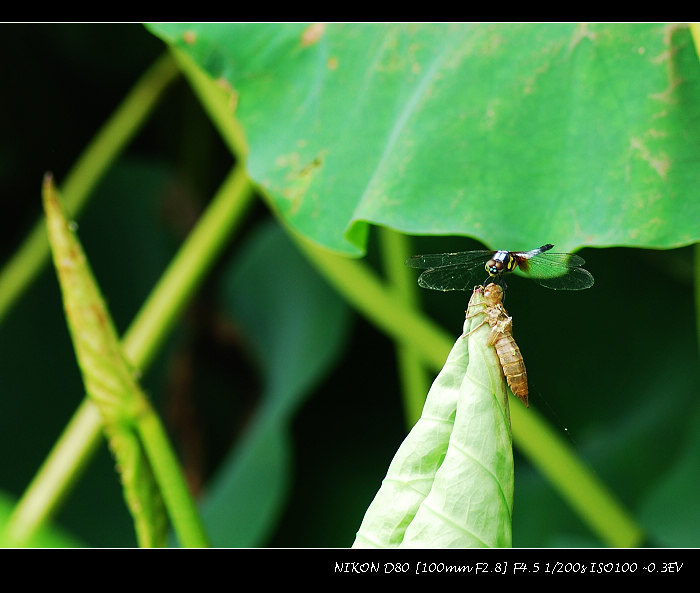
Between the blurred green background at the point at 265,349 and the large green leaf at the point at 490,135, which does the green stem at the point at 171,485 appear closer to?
the large green leaf at the point at 490,135

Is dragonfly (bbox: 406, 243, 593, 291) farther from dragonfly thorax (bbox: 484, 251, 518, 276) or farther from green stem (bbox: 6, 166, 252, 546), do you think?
green stem (bbox: 6, 166, 252, 546)

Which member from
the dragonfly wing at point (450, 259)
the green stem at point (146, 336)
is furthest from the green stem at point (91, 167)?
the dragonfly wing at point (450, 259)

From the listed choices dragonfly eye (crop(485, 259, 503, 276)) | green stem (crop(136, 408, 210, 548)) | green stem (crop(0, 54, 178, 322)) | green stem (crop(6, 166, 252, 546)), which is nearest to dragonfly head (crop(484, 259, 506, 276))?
dragonfly eye (crop(485, 259, 503, 276))

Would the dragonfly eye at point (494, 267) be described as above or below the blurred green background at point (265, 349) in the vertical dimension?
above

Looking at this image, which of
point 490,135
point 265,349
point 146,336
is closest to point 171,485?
point 146,336

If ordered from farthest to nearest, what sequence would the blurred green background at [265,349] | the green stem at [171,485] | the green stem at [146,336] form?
the blurred green background at [265,349], the green stem at [146,336], the green stem at [171,485]
